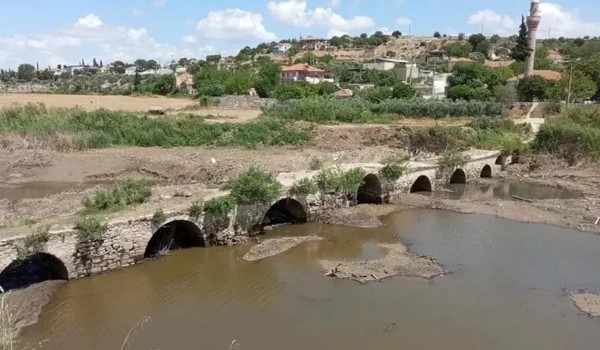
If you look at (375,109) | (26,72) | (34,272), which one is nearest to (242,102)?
(375,109)

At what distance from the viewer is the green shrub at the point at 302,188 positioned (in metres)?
23.1

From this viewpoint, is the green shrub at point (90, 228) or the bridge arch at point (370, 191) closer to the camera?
the green shrub at point (90, 228)

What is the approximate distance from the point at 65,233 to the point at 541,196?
25621 millimetres

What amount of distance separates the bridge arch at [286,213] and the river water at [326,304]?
283 cm

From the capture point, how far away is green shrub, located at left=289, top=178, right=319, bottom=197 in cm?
2309

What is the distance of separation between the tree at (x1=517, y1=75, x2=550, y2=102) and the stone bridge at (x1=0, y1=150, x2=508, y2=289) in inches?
1383

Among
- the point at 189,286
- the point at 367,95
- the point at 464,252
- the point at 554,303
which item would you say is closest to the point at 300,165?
the point at 464,252

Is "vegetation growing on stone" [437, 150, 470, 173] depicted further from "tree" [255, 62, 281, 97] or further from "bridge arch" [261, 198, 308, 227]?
"tree" [255, 62, 281, 97]

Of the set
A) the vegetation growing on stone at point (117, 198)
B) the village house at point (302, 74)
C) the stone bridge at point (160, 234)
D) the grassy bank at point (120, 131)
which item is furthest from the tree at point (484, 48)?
the vegetation growing on stone at point (117, 198)

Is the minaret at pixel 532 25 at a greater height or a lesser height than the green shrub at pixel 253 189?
greater

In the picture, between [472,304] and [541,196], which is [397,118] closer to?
[541,196]

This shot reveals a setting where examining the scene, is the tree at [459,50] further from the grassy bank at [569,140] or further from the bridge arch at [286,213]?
the bridge arch at [286,213]

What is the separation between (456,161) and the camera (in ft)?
107

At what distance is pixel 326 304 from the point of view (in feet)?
51.5
